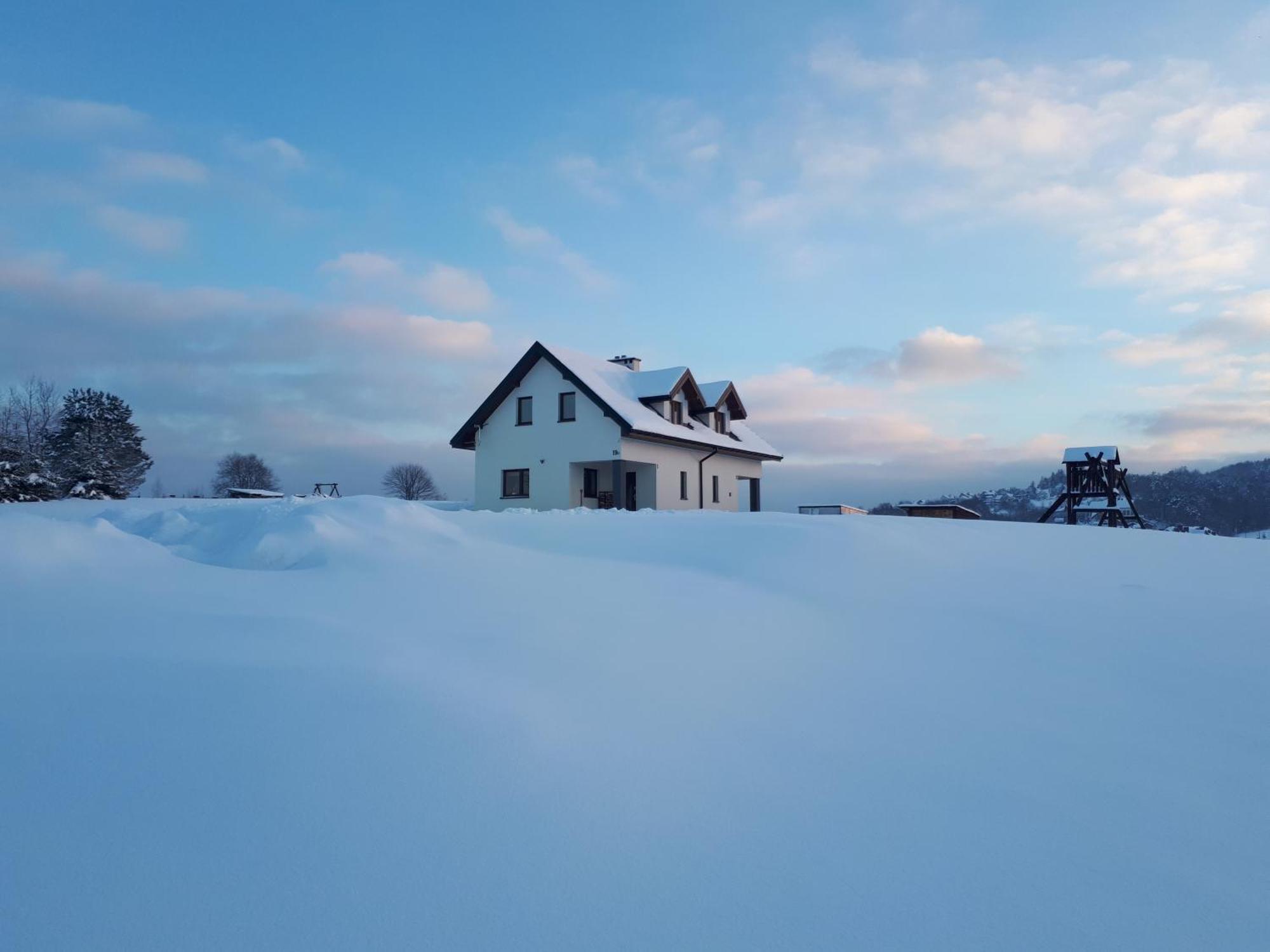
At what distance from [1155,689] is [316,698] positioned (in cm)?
551

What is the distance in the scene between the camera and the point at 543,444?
921 inches

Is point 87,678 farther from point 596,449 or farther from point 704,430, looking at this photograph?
point 704,430

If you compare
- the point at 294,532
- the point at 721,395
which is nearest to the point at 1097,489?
the point at 721,395

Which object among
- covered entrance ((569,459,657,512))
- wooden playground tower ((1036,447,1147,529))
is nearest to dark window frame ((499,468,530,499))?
covered entrance ((569,459,657,512))

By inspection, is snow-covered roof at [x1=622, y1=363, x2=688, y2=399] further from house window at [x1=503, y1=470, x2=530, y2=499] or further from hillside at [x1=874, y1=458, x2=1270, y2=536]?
Result: hillside at [x1=874, y1=458, x2=1270, y2=536]

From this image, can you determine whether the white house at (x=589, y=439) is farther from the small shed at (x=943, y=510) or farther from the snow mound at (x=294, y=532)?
the snow mound at (x=294, y=532)

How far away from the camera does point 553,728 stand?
377 centimetres

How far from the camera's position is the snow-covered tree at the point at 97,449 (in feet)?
127

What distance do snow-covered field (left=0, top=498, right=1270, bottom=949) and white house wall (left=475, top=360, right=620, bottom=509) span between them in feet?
51.5

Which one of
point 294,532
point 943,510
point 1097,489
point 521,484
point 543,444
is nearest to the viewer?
point 294,532

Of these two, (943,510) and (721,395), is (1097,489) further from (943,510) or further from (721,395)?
(721,395)

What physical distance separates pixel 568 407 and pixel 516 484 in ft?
10.7

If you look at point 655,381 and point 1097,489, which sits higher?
point 655,381

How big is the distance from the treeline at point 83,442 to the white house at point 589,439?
2459 cm
